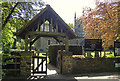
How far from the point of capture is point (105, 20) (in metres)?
13.1

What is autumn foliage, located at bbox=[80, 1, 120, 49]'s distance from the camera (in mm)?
11812

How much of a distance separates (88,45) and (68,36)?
3200 mm

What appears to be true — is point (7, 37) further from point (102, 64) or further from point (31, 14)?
point (102, 64)

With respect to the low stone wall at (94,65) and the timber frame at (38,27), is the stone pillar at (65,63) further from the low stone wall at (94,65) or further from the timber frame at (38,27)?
the timber frame at (38,27)

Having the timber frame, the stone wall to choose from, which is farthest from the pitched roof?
the stone wall

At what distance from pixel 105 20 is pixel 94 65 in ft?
17.9

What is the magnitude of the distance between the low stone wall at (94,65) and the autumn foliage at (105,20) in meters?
2.36

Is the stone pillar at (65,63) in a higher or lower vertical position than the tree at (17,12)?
lower

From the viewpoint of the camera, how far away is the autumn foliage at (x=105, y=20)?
38.8ft

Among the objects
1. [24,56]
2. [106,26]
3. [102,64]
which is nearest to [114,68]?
[102,64]

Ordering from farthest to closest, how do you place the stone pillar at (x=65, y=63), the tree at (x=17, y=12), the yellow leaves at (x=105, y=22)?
the tree at (x=17, y=12), the yellow leaves at (x=105, y=22), the stone pillar at (x=65, y=63)

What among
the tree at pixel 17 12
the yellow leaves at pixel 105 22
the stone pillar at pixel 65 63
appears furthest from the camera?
the tree at pixel 17 12

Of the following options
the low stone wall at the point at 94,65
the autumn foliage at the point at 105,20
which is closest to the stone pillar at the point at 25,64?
the low stone wall at the point at 94,65

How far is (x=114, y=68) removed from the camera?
38.2ft
